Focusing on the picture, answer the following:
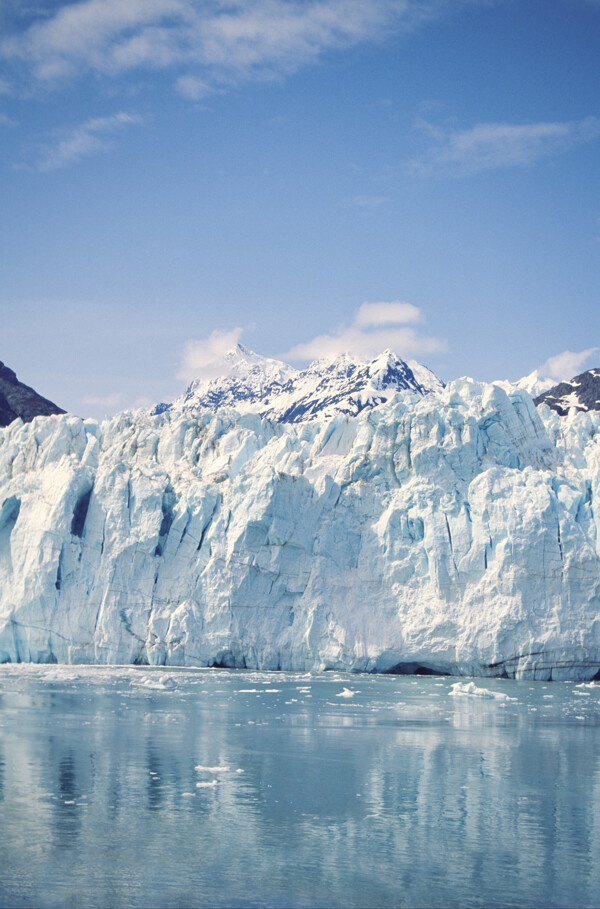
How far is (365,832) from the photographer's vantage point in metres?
10.6

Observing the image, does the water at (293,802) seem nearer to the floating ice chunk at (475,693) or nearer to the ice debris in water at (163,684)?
the ice debris in water at (163,684)

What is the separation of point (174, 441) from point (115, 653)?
25.8 ft

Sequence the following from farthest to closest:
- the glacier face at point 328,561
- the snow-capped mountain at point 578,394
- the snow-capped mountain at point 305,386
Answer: the snow-capped mountain at point 305,386
the snow-capped mountain at point 578,394
the glacier face at point 328,561

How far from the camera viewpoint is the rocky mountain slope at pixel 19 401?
5238 centimetres

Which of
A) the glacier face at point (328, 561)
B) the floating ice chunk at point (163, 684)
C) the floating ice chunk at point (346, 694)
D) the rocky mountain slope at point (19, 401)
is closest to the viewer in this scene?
the floating ice chunk at point (346, 694)

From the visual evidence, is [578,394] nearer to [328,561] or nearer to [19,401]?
[19,401]

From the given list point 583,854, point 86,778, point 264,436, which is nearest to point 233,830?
point 86,778

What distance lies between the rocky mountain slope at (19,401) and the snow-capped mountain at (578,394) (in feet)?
105

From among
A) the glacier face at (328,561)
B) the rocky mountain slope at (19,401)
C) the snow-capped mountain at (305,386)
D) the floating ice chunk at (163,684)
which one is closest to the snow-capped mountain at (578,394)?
the snow-capped mountain at (305,386)

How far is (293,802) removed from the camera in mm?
11766

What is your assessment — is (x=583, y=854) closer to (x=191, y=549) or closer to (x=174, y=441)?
(x=191, y=549)

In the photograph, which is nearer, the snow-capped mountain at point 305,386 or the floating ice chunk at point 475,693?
the floating ice chunk at point 475,693

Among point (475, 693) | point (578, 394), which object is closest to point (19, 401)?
point (578, 394)

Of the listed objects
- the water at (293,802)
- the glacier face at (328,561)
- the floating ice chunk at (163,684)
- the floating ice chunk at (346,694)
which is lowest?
the water at (293,802)
